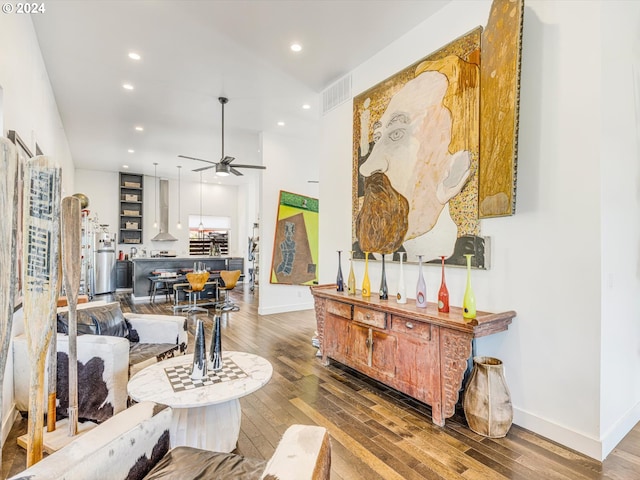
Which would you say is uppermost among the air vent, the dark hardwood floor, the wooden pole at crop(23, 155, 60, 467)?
the air vent

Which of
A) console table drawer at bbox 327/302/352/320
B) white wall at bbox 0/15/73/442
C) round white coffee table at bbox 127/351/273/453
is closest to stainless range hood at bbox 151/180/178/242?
white wall at bbox 0/15/73/442

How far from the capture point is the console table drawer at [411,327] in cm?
260

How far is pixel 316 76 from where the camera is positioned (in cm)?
446

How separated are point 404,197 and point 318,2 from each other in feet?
6.57

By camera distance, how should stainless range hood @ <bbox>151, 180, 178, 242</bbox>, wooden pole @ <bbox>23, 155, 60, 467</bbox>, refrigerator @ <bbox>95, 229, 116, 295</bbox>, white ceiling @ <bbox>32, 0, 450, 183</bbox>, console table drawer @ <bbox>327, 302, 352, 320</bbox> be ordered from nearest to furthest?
wooden pole @ <bbox>23, 155, 60, 467</bbox>
white ceiling @ <bbox>32, 0, 450, 183</bbox>
console table drawer @ <bbox>327, 302, 352, 320</bbox>
refrigerator @ <bbox>95, 229, 116, 295</bbox>
stainless range hood @ <bbox>151, 180, 178, 242</bbox>

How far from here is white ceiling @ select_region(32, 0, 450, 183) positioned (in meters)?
3.22

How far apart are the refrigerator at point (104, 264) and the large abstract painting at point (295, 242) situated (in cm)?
551

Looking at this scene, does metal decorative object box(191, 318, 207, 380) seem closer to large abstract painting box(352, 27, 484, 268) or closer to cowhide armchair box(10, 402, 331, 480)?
cowhide armchair box(10, 402, 331, 480)

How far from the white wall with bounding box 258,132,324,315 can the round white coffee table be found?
4.31 meters

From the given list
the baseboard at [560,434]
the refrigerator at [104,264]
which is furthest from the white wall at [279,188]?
the refrigerator at [104,264]

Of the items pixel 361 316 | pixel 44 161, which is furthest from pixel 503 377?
pixel 44 161

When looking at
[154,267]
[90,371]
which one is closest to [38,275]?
[90,371]

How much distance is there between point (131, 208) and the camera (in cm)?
1033

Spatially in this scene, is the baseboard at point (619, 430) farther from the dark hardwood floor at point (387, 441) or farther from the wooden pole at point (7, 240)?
the wooden pole at point (7, 240)
